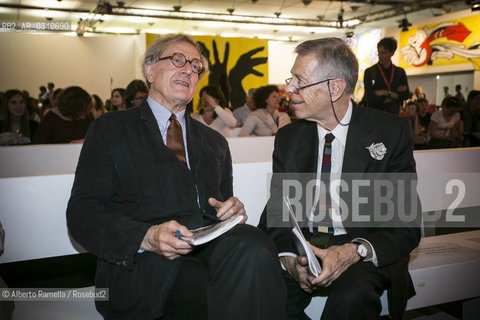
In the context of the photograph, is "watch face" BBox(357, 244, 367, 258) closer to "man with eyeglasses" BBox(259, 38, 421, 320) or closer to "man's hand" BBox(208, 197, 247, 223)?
"man with eyeglasses" BBox(259, 38, 421, 320)

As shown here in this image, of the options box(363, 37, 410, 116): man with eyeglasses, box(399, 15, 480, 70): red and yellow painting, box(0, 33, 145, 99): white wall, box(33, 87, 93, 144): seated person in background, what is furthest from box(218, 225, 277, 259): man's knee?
box(0, 33, 145, 99): white wall

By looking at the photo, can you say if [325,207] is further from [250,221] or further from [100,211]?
[100,211]

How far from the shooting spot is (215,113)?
19.1 feet

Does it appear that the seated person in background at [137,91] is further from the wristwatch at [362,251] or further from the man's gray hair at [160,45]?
the wristwatch at [362,251]

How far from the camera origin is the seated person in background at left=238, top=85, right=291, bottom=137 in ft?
18.2

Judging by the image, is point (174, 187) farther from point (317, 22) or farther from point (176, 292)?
point (317, 22)

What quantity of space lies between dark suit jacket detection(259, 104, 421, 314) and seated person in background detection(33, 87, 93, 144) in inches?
132

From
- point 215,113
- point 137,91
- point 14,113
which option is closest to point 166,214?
point 137,91

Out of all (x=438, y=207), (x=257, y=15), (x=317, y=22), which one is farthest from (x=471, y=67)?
(x=438, y=207)

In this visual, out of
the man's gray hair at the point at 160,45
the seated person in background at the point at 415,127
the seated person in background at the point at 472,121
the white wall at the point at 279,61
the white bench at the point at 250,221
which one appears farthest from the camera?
the white wall at the point at 279,61

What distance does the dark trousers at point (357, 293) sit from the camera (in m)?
1.66

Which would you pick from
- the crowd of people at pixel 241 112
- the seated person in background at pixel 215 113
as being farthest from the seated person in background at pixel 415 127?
the seated person in background at pixel 215 113

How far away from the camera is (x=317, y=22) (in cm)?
1889

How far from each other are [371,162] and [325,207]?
0.30m
